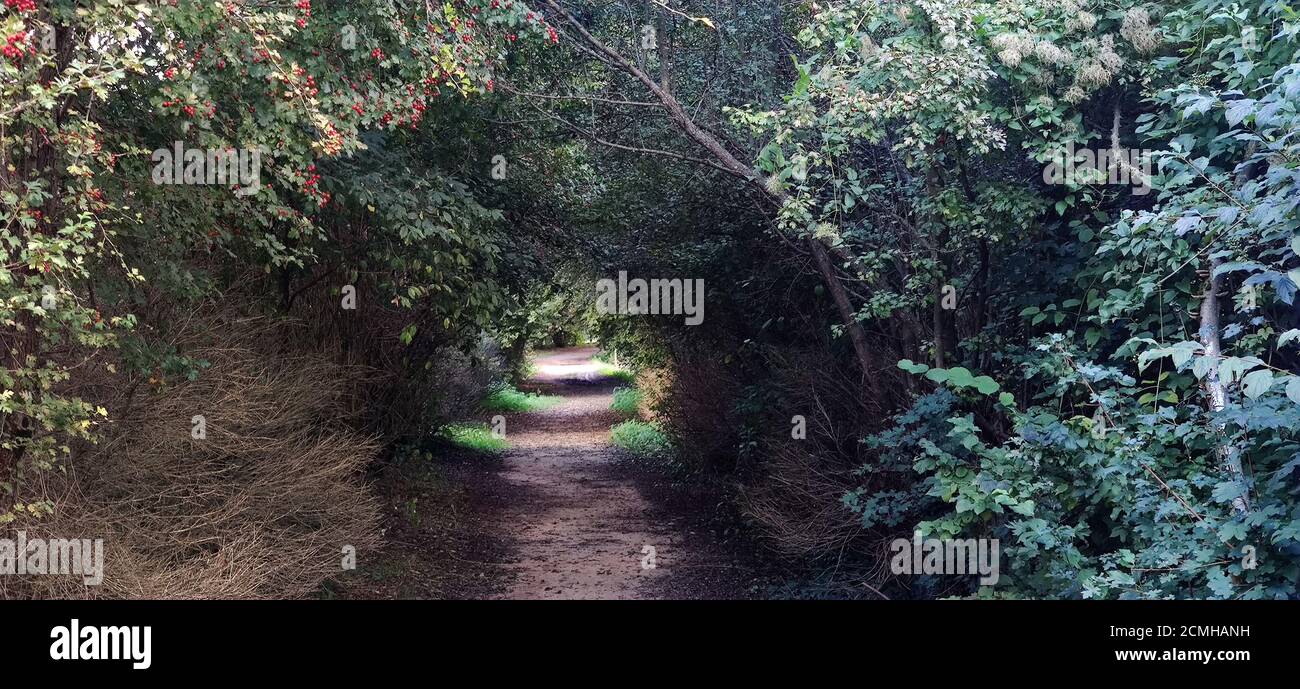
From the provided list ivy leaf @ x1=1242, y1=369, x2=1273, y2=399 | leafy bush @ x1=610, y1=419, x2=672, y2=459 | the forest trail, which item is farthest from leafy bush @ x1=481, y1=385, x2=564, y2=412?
ivy leaf @ x1=1242, y1=369, x2=1273, y2=399

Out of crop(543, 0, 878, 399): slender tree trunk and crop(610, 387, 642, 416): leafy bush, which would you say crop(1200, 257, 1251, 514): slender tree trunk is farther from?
crop(610, 387, 642, 416): leafy bush

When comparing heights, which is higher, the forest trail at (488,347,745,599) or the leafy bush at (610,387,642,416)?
the leafy bush at (610,387,642,416)

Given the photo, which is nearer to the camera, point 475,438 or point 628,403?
point 475,438

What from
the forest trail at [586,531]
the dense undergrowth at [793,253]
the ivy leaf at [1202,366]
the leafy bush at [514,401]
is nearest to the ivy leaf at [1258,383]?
the dense undergrowth at [793,253]

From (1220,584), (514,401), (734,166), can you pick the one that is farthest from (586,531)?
(514,401)

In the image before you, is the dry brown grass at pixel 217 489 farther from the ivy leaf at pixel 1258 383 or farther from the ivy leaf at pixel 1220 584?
the ivy leaf at pixel 1258 383

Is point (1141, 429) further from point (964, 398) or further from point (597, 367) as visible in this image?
point (597, 367)

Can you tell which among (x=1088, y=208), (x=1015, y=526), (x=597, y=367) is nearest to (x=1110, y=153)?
(x=1088, y=208)

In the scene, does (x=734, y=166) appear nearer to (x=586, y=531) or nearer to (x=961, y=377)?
(x=961, y=377)

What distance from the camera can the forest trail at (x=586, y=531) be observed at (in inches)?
436

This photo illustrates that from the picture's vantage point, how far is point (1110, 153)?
25.4 ft

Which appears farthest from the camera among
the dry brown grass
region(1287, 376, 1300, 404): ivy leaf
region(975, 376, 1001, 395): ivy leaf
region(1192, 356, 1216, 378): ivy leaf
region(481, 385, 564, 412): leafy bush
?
region(481, 385, 564, 412): leafy bush

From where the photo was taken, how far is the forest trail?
1108 cm

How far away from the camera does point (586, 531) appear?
14.1 meters
